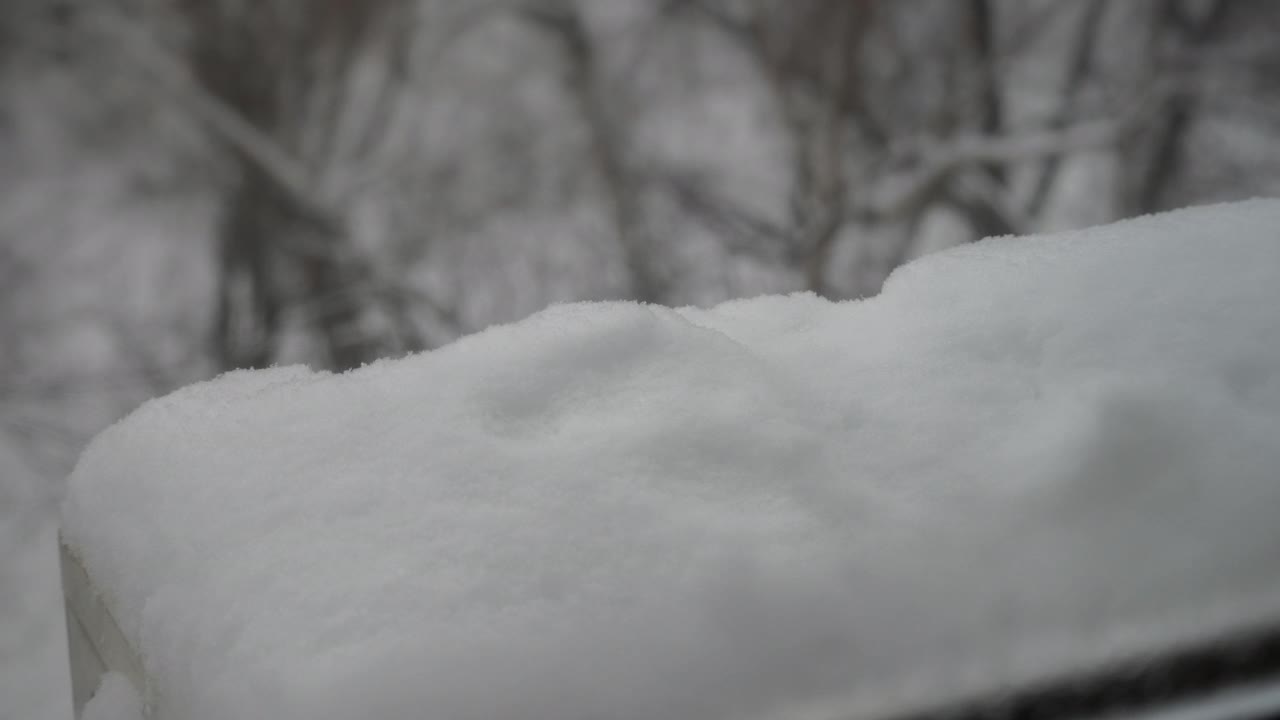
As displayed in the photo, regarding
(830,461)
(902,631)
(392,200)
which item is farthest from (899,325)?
(392,200)

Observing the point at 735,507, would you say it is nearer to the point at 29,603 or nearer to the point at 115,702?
the point at 115,702

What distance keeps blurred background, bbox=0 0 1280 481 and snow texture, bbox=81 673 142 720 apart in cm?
715

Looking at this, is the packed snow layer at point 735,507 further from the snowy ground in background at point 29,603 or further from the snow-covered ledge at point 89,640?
the snowy ground in background at point 29,603

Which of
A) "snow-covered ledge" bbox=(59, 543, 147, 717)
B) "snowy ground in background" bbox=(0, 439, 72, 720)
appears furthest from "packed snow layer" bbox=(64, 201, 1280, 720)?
"snowy ground in background" bbox=(0, 439, 72, 720)

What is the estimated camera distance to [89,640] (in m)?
0.96

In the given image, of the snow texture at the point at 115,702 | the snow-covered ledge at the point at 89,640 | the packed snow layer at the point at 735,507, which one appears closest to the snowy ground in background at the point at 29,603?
the snow-covered ledge at the point at 89,640

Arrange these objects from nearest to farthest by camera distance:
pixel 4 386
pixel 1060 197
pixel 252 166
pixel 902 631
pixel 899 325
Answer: pixel 902 631, pixel 899 325, pixel 4 386, pixel 252 166, pixel 1060 197

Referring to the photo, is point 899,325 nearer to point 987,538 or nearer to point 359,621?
point 987,538

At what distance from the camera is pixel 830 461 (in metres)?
0.78

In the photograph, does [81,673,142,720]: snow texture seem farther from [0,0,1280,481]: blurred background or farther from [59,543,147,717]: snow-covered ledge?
[0,0,1280,481]: blurred background

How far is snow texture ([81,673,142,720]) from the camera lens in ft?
2.60

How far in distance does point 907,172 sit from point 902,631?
816cm

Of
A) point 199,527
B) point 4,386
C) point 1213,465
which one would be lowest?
point 4,386

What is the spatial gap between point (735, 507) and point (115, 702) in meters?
0.48
